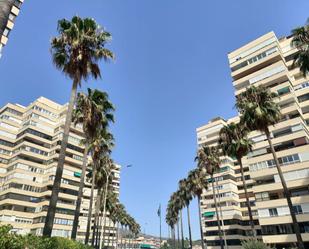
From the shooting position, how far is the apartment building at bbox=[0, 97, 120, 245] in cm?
6275

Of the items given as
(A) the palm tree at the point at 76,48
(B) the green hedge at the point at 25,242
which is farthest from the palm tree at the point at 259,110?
(B) the green hedge at the point at 25,242

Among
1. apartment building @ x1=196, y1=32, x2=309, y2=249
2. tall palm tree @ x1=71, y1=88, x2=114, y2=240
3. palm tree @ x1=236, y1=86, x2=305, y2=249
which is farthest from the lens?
apartment building @ x1=196, y1=32, x2=309, y2=249

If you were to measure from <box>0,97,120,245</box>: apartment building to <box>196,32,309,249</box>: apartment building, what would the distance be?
39009 millimetres

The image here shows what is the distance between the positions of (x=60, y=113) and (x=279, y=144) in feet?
200

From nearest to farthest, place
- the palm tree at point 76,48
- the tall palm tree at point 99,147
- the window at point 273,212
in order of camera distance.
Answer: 1. the palm tree at point 76,48
2. the tall palm tree at point 99,147
3. the window at point 273,212

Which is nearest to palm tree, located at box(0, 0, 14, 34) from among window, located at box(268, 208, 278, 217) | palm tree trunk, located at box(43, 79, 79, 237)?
palm tree trunk, located at box(43, 79, 79, 237)

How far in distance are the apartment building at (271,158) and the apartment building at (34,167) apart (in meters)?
39.0

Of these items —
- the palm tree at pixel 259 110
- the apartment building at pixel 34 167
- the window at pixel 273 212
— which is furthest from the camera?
the apartment building at pixel 34 167

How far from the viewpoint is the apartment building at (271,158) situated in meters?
41.9

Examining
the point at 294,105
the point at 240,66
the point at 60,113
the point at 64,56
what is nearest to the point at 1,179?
the point at 60,113

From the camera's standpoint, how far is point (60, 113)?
80188 millimetres

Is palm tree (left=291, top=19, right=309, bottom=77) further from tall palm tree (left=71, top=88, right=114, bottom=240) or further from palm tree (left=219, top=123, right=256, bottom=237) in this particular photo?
tall palm tree (left=71, top=88, right=114, bottom=240)

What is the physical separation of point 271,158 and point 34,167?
56699mm

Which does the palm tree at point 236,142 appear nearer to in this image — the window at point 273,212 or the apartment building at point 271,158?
the apartment building at point 271,158
